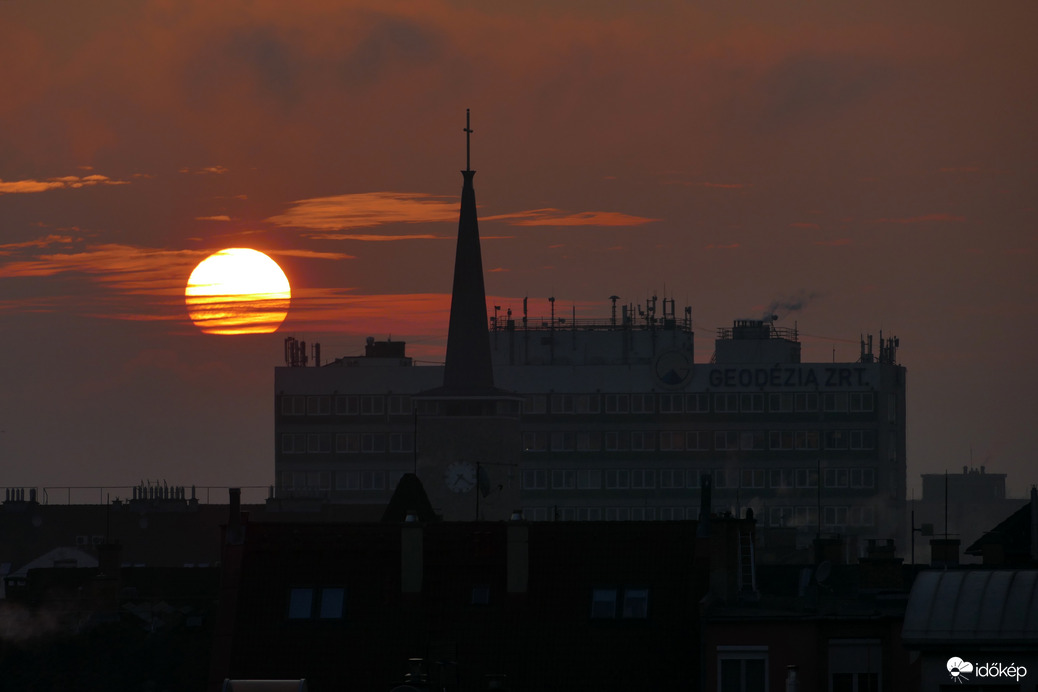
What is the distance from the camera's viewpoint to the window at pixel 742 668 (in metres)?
62.3

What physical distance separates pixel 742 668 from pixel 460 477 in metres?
121

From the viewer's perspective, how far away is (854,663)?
61.8 m

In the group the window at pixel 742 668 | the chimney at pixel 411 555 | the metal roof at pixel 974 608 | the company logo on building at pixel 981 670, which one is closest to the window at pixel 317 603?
the chimney at pixel 411 555

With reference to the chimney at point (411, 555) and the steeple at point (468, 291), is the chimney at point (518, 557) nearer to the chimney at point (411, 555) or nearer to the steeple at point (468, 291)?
the chimney at point (411, 555)

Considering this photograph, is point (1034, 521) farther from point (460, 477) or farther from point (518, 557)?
point (460, 477)

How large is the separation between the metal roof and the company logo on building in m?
0.50

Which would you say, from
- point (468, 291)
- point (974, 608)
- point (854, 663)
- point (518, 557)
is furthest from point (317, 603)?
point (468, 291)

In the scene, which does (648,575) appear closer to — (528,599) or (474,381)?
(528,599)

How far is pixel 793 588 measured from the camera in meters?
84.1

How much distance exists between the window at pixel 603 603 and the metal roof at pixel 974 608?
15624mm

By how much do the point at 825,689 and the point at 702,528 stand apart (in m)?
8.02

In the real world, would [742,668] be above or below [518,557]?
below

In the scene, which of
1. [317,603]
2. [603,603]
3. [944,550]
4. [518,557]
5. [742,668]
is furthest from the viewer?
[944,550]

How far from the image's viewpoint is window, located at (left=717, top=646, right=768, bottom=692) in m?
62.3
